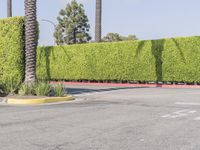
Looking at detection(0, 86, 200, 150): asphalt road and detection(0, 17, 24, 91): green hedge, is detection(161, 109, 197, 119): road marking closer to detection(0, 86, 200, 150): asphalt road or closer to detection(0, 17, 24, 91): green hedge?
detection(0, 86, 200, 150): asphalt road

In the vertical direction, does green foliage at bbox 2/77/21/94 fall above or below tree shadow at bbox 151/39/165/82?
below

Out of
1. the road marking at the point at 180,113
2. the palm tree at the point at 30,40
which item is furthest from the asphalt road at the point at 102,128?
the palm tree at the point at 30,40

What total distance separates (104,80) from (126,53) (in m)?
3.41

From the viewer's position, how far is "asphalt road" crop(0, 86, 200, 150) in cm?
870

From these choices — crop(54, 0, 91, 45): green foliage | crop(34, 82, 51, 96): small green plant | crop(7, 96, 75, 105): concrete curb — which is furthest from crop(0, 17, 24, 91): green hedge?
crop(54, 0, 91, 45): green foliage

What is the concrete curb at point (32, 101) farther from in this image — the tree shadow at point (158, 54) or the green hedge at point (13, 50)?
→ the tree shadow at point (158, 54)

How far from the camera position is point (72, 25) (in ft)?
237

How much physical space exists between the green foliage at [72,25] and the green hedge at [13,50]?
152ft

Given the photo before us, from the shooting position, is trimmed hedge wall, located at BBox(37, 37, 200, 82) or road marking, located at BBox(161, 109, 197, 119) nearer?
road marking, located at BBox(161, 109, 197, 119)

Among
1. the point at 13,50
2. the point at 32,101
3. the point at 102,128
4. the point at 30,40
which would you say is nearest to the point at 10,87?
the point at 30,40

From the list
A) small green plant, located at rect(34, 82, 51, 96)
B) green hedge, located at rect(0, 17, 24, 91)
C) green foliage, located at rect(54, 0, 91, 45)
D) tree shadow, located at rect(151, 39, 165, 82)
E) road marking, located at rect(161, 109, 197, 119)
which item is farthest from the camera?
green foliage, located at rect(54, 0, 91, 45)

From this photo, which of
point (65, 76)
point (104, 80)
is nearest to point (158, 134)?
point (104, 80)

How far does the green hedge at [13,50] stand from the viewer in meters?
23.3

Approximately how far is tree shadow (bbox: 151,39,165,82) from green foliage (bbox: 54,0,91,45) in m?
39.9
